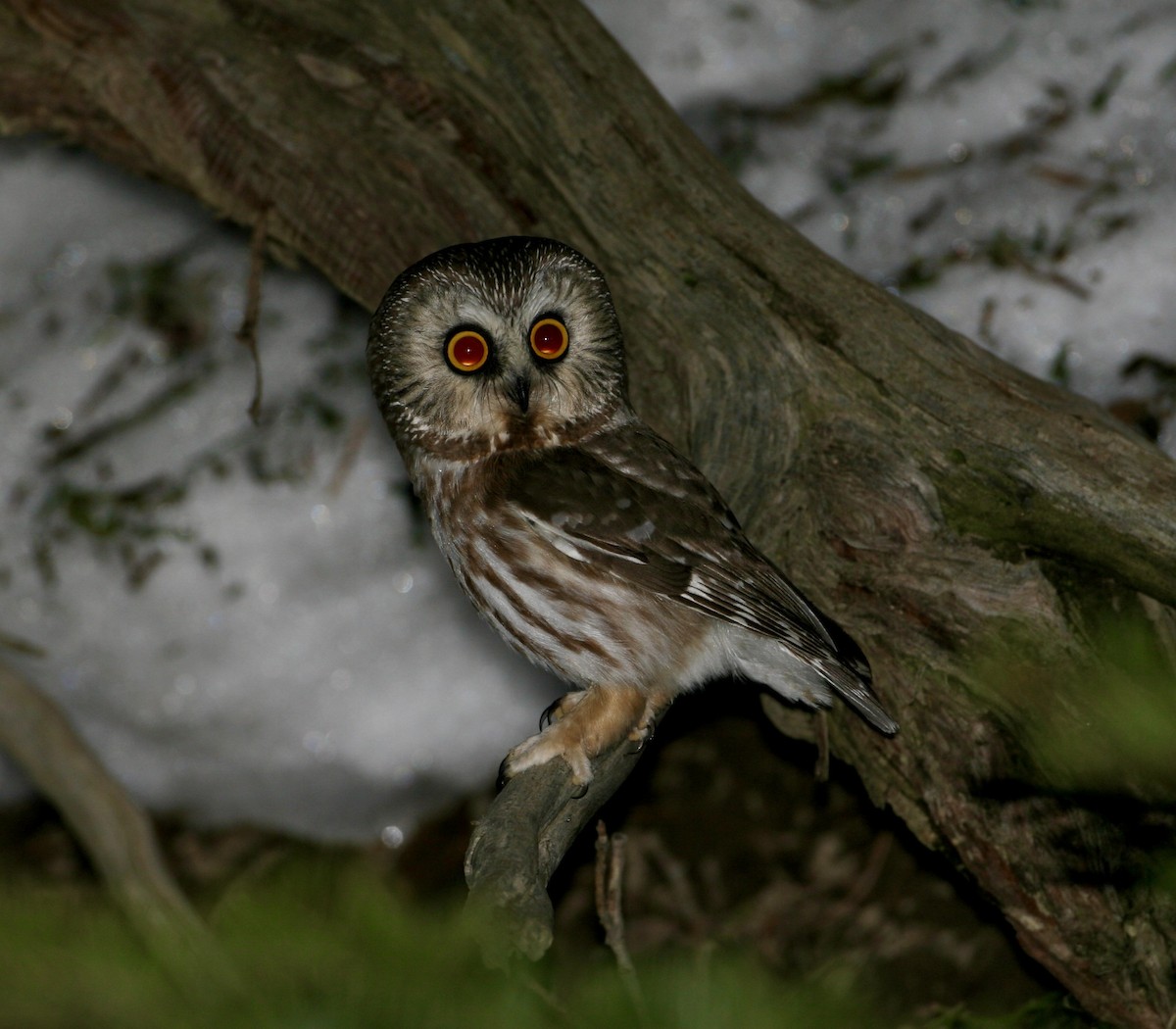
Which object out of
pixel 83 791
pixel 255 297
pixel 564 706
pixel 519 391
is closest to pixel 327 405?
pixel 255 297

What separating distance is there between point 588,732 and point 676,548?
1.88ft

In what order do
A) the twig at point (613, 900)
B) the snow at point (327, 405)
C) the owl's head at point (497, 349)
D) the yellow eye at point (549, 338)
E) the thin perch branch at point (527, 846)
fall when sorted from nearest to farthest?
1. the thin perch branch at point (527, 846)
2. the twig at point (613, 900)
3. the owl's head at point (497, 349)
4. the yellow eye at point (549, 338)
5. the snow at point (327, 405)

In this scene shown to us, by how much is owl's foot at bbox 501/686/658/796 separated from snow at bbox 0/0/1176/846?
6.45 ft

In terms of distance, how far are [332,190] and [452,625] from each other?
217cm

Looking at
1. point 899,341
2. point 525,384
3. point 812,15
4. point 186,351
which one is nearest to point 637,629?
point 525,384

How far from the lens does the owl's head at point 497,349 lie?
3.28 metres

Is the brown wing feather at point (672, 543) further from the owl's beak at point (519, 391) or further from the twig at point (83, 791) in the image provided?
the twig at point (83, 791)

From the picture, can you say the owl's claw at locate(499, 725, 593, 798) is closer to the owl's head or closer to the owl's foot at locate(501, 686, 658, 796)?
the owl's foot at locate(501, 686, 658, 796)

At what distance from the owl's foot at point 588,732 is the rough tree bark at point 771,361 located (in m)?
0.70

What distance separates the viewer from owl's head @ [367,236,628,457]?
10.8ft

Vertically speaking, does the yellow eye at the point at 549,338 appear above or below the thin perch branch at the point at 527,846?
above

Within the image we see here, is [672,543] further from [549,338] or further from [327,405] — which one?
[327,405]

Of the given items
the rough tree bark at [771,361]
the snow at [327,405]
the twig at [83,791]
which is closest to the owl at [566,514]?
the rough tree bark at [771,361]

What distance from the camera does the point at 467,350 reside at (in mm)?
3354
